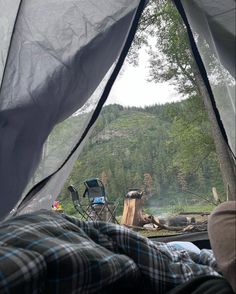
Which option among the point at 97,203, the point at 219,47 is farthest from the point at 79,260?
the point at 97,203

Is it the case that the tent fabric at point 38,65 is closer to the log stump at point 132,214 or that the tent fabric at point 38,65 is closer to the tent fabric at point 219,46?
the tent fabric at point 219,46

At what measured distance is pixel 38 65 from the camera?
1.01 metres

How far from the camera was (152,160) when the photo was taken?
3.39 meters

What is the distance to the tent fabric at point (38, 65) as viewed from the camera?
0.98 m

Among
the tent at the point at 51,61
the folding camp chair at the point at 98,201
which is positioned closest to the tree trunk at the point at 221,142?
the tent at the point at 51,61

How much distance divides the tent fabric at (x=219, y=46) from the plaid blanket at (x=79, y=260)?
330 mm

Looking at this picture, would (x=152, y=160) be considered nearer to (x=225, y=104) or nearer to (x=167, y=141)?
(x=167, y=141)

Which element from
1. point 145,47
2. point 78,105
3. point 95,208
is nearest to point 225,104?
point 78,105

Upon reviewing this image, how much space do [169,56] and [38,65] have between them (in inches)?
78.0

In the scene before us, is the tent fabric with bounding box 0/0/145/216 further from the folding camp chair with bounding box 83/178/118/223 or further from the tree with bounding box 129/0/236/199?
the folding camp chair with bounding box 83/178/118/223

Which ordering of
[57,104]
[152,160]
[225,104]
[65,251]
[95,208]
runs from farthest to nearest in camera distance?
[152,160], [95,208], [57,104], [225,104], [65,251]

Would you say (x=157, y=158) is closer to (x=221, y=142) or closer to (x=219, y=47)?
(x=221, y=142)

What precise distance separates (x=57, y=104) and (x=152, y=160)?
95.2 inches

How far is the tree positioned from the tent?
3.09ft
